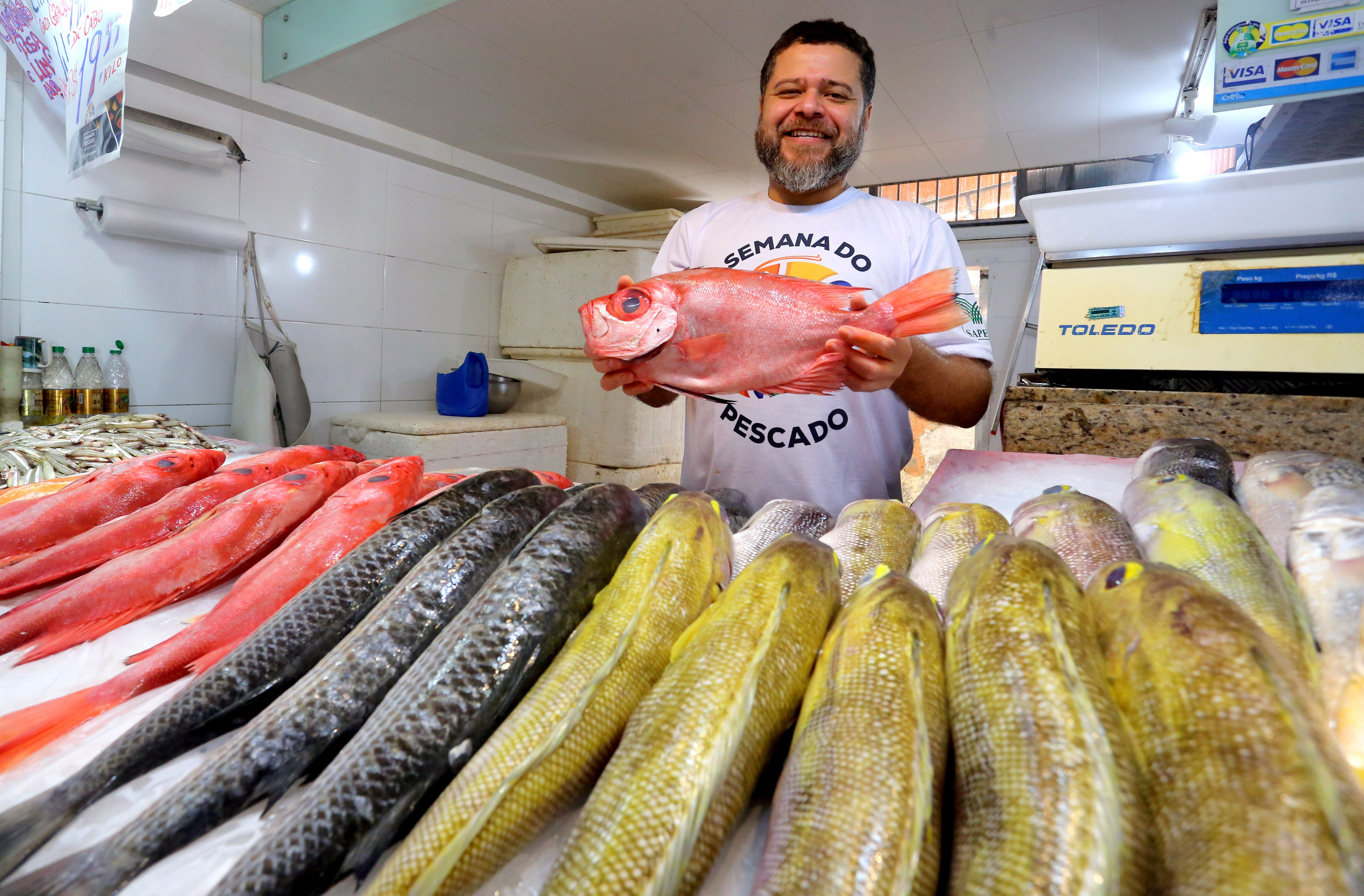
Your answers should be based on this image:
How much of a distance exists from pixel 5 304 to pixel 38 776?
4.11m

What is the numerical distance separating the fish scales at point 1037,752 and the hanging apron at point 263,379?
178 inches

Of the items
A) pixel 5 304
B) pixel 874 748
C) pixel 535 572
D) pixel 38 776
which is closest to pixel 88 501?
pixel 38 776

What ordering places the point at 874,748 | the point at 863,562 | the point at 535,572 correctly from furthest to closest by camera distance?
the point at 863,562 → the point at 535,572 → the point at 874,748

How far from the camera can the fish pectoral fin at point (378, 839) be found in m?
0.67

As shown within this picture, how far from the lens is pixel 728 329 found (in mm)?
1459

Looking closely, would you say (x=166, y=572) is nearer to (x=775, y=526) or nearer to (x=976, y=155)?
(x=775, y=526)

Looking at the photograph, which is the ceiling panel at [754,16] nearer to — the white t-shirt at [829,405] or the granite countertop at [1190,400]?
the white t-shirt at [829,405]

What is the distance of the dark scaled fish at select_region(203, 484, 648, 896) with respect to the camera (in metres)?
0.67

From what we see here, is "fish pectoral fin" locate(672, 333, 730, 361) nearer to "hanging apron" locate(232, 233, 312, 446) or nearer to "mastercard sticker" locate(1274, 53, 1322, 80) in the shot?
"mastercard sticker" locate(1274, 53, 1322, 80)

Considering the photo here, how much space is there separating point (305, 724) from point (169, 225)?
4.33 meters

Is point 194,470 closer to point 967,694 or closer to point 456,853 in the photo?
point 456,853

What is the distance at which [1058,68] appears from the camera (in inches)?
164

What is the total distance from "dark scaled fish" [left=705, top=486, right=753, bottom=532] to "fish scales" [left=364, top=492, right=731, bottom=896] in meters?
0.41

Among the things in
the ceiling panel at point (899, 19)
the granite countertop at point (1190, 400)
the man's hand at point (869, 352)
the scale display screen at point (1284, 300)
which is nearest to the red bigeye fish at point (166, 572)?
the man's hand at point (869, 352)
